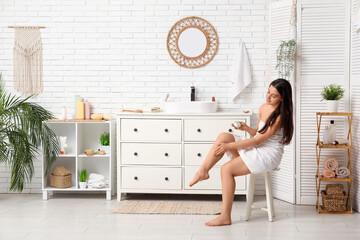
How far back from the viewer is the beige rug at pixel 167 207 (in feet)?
14.4

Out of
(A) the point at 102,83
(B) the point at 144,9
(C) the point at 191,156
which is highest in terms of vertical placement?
(B) the point at 144,9

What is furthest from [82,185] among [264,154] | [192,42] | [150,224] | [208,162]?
[264,154]

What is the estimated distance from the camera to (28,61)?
5.27m

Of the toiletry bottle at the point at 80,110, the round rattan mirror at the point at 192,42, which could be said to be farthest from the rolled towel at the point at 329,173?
the toiletry bottle at the point at 80,110

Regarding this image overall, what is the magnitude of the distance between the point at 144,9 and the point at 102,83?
979 millimetres

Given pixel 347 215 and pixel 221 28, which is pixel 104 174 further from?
pixel 347 215

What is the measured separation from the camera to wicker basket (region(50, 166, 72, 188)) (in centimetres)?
495

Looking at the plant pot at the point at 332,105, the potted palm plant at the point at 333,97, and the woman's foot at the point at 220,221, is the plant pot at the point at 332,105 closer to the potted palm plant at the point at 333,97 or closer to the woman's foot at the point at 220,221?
the potted palm plant at the point at 333,97

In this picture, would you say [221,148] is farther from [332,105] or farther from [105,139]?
[105,139]

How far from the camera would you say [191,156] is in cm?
480

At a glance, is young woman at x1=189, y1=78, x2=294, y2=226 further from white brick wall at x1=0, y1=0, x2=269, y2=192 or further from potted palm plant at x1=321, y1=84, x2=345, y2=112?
white brick wall at x1=0, y1=0, x2=269, y2=192

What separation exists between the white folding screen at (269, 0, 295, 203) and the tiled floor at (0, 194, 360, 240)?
0.19m

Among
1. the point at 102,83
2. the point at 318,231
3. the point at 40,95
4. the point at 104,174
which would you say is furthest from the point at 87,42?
the point at 318,231

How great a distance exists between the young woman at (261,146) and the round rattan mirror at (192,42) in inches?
55.6
